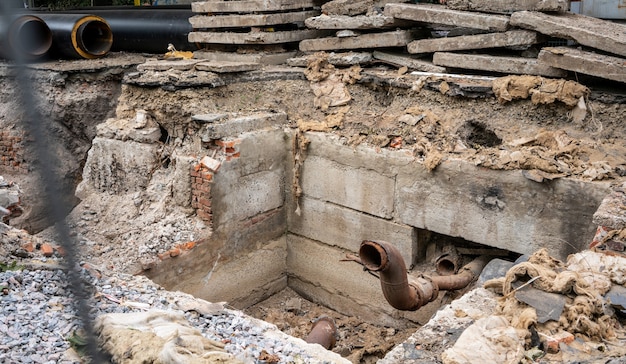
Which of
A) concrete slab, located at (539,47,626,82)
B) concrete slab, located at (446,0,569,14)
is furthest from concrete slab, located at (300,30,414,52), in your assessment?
concrete slab, located at (539,47,626,82)

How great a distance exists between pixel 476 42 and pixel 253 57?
284 cm

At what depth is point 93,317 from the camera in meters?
3.54

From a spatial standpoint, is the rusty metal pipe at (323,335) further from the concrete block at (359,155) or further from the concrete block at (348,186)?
the concrete block at (359,155)

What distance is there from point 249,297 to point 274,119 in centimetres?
211

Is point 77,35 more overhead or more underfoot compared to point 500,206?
more overhead

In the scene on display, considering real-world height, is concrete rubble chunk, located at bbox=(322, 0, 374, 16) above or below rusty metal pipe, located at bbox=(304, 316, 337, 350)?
above

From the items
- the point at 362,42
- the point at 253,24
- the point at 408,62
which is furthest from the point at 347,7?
the point at 253,24

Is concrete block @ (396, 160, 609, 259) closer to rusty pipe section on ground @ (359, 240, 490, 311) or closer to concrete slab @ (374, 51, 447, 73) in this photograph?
rusty pipe section on ground @ (359, 240, 490, 311)

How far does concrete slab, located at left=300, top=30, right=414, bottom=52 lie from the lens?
266 inches

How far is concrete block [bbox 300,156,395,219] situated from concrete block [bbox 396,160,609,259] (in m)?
0.19

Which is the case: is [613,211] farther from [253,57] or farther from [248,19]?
[248,19]

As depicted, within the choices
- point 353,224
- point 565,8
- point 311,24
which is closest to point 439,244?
point 353,224

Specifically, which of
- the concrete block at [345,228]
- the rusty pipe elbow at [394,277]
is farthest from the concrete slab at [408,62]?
the rusty pipe elbow at [394,277]

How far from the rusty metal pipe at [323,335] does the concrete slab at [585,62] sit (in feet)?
10.7
